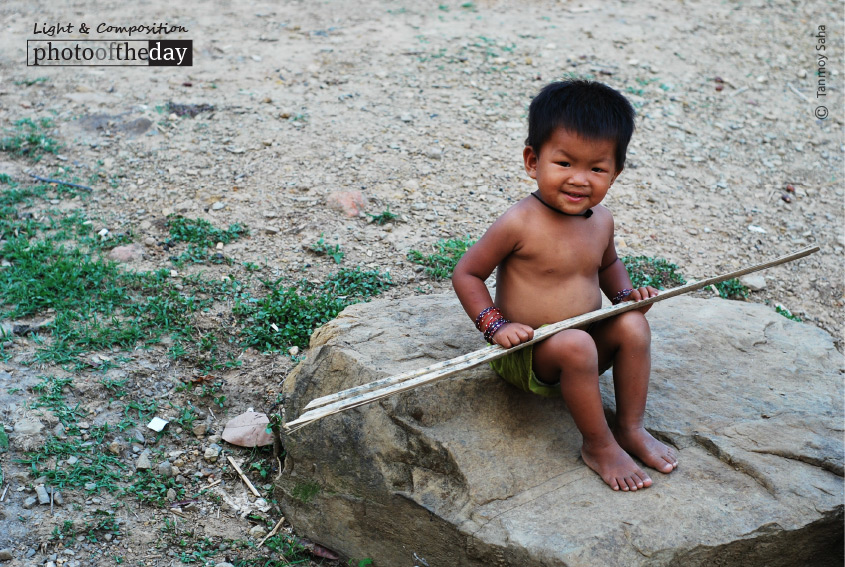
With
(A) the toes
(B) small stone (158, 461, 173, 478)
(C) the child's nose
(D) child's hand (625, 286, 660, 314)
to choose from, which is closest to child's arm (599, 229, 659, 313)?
(D) child's hand (625, 286, 660, 314)

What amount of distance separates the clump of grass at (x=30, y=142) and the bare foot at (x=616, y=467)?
14.7ft

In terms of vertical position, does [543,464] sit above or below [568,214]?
below

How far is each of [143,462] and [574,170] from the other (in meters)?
2.18

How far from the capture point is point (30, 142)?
567cm

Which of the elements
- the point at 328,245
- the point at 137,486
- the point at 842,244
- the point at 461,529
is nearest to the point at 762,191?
the point at 842,244

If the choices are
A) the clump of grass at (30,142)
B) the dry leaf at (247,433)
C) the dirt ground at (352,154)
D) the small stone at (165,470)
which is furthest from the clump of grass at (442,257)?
the clump of grass at (30,142)

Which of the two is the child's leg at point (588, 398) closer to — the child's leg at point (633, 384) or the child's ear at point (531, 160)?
the child's leg at point (633, 384)

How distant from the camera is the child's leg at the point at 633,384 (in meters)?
2.87

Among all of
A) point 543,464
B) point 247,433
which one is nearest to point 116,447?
point 247,433

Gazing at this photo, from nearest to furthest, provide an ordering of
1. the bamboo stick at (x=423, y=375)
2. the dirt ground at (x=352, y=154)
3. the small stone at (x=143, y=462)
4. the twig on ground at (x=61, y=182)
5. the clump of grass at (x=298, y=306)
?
1. the bamboo stick at (x=423, y=375)
2. the small stone at (x=143, y=462)
3. the dirt ground at (x=352, y=154)
4. the clump of grass at (x=298, y=306)
5. the twig on ground at (x=61, y=182)

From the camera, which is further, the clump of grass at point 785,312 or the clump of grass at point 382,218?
the clump of grass at point 382,218

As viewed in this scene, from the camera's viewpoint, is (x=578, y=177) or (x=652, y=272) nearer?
(x=578, y=177)

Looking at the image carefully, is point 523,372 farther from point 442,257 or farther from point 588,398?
point 442,257

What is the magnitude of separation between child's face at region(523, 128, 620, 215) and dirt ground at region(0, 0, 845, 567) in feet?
5.43
